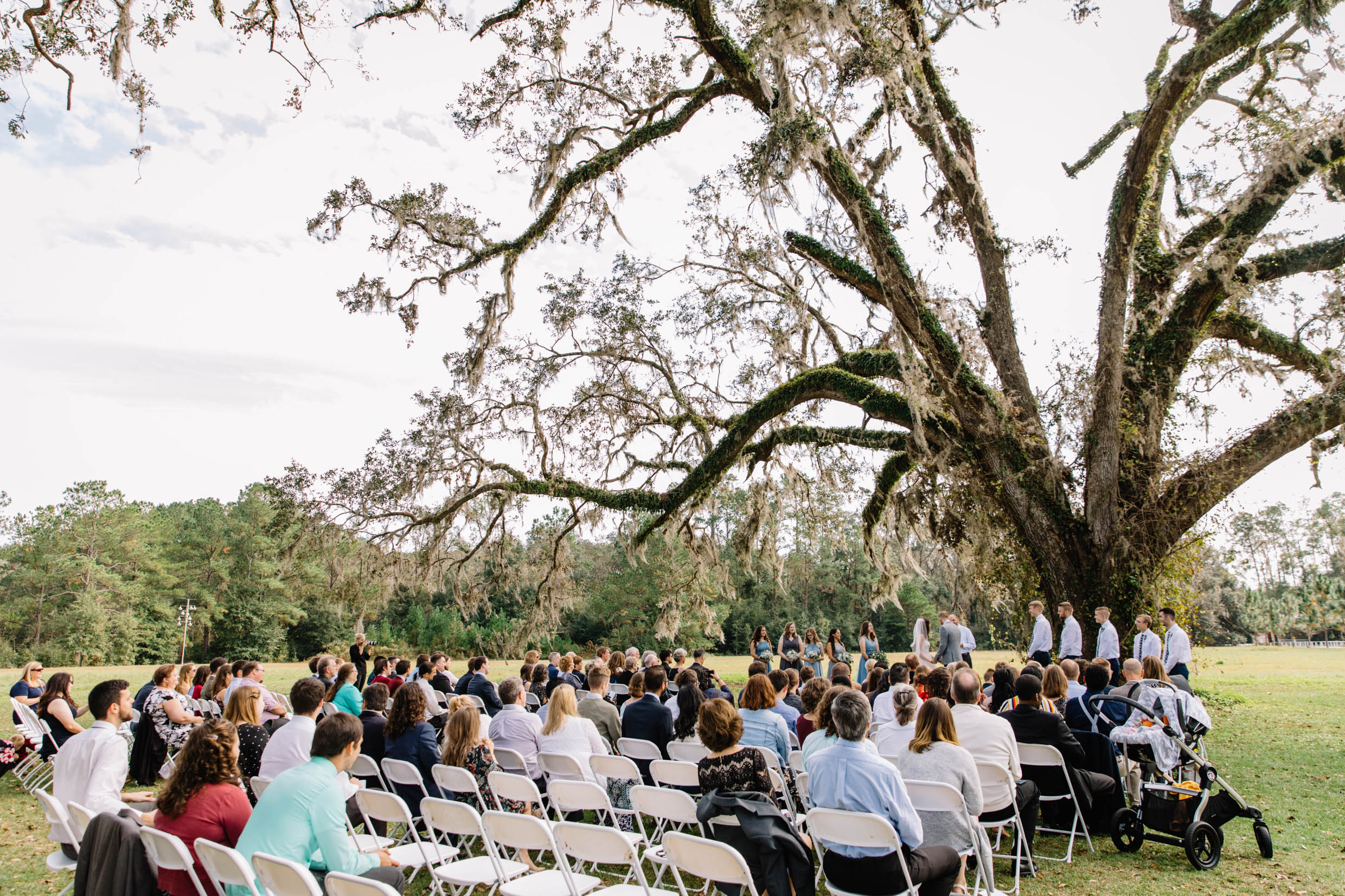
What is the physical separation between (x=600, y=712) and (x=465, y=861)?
2.25 metres

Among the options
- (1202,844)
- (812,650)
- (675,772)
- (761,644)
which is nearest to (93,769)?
(675,772)

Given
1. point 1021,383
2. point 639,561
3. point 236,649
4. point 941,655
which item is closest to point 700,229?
point 1021,383

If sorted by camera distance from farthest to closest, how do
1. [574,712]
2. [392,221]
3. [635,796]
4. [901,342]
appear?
[392,221]
[901,342]
[574,712]
[635,796]

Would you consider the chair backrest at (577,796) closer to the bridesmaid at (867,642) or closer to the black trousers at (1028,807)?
Answer: the black trousers at (1028,807)

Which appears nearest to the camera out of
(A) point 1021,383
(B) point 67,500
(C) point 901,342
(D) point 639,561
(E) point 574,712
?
(E) point 574,712

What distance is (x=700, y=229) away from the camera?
13.5 metres

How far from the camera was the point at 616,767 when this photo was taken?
4648 millimetres

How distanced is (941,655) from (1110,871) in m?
6.70

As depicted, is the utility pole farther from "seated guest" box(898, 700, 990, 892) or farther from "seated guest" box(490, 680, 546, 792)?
"seated guest" box(898, 700, 990, 892)

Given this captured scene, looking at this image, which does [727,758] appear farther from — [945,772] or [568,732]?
[568,732]

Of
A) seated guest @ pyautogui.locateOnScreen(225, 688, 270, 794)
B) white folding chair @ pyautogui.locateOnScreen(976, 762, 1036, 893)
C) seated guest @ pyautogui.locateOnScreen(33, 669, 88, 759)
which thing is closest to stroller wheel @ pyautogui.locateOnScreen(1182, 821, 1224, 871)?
white folding chair @ pyautogui.locateOnScreen(976, 762, 1036, 893)

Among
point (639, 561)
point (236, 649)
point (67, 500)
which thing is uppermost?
point (67, 500)

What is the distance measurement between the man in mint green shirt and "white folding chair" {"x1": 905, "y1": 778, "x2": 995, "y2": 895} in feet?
7.59

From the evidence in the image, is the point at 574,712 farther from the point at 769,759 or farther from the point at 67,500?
the point at 67,500
